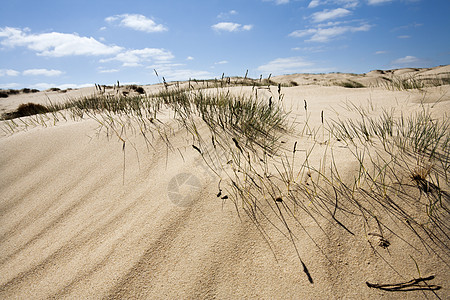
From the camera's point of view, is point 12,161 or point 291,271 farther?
point 12,161

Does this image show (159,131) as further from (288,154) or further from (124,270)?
(124,270)

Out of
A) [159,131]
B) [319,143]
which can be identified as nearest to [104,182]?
[159,131]

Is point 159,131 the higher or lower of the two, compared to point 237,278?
higher

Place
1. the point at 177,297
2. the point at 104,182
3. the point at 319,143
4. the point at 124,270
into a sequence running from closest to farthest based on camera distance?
the point at 177,297
the point at 124,270
the point at 104,182
the point at 319,143

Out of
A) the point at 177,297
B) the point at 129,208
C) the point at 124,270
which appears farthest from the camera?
the point at 129,208

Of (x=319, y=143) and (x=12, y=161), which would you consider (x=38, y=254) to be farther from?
(x=319, y=143)

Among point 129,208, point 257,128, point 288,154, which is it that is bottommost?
point 129,208

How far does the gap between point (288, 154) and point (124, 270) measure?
1335 millimetres

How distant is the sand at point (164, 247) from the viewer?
0.96m

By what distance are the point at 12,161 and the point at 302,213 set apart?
2.42 metres

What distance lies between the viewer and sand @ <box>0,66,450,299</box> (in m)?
0.96

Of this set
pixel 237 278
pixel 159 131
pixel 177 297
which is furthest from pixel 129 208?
pixel 159 131

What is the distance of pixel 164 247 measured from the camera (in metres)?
1.15

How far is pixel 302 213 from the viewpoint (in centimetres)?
124
